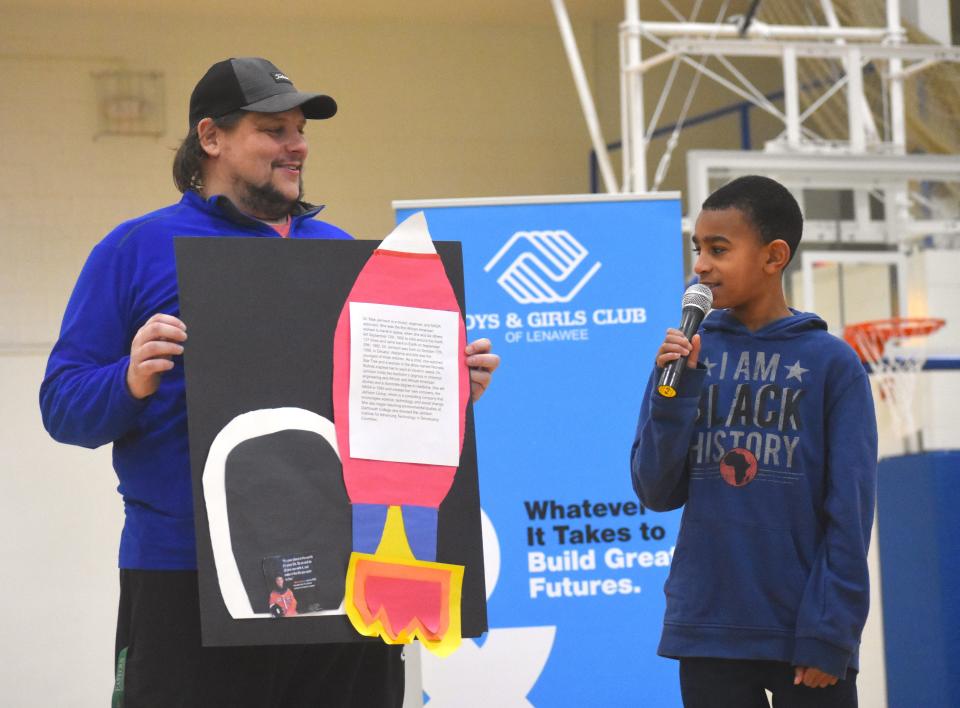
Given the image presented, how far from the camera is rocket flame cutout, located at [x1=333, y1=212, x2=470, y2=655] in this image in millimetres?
1633

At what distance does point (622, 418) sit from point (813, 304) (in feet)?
10.9

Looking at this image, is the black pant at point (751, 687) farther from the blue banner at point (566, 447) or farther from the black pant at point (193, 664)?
the blue banner at point (566, 447)

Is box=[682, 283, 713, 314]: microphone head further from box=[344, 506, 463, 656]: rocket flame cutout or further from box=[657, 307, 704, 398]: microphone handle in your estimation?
box=[344, 506, 463, 656]: rocket flame cutout

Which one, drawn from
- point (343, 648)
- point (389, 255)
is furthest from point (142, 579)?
point (389, 255)

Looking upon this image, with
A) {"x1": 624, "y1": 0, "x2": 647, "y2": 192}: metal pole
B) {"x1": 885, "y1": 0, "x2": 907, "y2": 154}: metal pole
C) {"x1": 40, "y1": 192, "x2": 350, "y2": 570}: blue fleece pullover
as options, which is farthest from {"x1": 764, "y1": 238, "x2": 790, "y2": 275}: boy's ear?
{"x1": 885, "y1": 0, "x2": 907, "y2": 154}: metal pole

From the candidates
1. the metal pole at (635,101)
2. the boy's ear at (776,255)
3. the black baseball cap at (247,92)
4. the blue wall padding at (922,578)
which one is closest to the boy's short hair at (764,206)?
the boy's ear at (776,255)

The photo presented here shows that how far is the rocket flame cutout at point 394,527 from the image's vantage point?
1633mm

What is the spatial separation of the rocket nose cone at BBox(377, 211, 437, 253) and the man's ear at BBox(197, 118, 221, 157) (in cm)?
32

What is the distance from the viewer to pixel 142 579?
1.65 metres

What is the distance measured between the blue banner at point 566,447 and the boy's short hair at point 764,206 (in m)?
1.66

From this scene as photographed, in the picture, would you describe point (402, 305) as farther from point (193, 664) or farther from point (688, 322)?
point (193, 664)

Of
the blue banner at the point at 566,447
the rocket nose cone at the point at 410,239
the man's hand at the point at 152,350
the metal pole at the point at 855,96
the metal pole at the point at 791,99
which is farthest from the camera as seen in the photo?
the metal pole at the point at 855,96

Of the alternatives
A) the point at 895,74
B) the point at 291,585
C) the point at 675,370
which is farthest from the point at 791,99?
the point at 291,585

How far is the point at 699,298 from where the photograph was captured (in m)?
1.89
